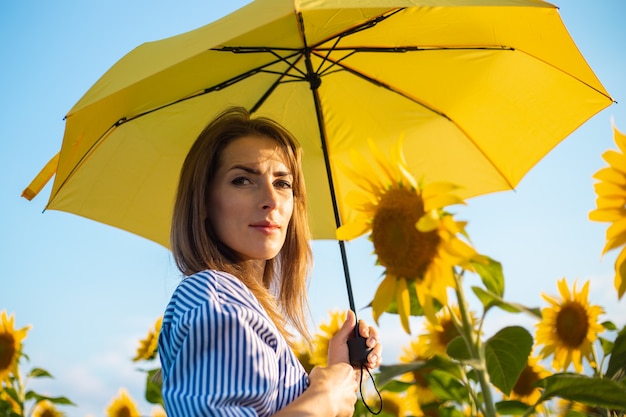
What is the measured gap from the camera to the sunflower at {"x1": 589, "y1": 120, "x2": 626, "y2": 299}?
5.83 ft

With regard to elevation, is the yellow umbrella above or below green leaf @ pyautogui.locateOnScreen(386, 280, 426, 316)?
above

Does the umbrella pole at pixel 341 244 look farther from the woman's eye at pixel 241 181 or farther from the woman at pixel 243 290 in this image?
the woman's eye at pixel 241 181

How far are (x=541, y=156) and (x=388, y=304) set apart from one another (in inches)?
81.1

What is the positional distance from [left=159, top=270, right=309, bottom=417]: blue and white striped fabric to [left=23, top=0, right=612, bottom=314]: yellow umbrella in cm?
122

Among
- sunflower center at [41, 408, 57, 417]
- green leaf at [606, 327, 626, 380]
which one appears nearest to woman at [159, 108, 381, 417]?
green leaf at [606, 327, 626, 380]

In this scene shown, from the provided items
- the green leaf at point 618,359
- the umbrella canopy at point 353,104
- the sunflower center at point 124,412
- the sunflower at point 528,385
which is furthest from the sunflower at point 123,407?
the green leaf at point 618,359

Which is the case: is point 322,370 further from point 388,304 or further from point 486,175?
point 486,175

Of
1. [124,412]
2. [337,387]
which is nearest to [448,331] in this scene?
[337,387]

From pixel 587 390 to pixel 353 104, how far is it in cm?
224

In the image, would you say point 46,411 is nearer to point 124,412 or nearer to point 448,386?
point 124,412

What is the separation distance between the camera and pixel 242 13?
2605 mm

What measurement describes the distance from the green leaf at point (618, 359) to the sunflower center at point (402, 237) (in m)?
0.85

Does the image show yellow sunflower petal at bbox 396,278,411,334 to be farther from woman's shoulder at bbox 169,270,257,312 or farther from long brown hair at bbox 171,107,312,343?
long brown hair at bbox 171,107,312,343

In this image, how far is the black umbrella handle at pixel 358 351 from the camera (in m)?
2.51
